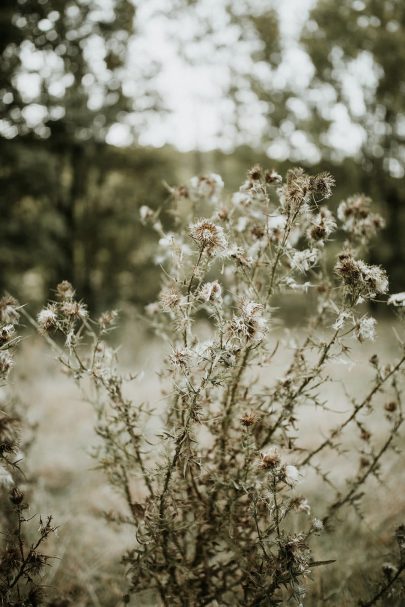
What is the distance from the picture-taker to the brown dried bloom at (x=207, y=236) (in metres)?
1.50

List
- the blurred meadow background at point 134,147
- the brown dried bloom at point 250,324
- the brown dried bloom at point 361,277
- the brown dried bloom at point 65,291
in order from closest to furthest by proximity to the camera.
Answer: the brown dried bloom at point 250,324, the brown dried bloom at point 361,277, the brown dried bloom at point 65,291, the blurred meadow background at point 134,147

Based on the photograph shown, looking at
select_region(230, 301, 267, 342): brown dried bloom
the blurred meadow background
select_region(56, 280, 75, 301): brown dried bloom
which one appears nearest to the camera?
select_region(230, 301, 267, 342): brown dried bloom

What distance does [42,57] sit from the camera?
10.0m

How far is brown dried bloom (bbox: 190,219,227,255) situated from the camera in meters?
1.50

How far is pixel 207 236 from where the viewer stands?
150cm

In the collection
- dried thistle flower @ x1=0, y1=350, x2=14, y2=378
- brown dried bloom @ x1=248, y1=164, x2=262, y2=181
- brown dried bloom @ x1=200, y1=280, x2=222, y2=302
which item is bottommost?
dried thistle flower @ x1=0, y1=350, x2=14, y2=378

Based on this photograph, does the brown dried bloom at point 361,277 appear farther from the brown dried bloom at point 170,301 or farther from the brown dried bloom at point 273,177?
the brown dried bloom at point 170,301

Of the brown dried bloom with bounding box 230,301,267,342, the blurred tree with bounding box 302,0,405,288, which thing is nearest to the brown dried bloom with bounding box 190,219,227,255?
the brown dried bloom with bounding box 230,301,267,342

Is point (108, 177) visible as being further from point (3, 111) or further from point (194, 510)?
point (194, 510)

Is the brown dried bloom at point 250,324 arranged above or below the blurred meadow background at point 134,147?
below

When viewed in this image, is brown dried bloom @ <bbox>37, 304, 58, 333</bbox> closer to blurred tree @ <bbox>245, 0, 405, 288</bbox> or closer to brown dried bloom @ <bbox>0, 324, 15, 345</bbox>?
brown dried bloom @ <bbox>0, 324, 15, 345</bbox>

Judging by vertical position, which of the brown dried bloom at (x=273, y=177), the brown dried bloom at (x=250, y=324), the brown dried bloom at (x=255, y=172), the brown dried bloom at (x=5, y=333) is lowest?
the brown dried bloom at (x=250, y=324)

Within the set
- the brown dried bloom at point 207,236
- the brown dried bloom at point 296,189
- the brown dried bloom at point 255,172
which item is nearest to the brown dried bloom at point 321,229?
the brown dried bloom at point 296,189

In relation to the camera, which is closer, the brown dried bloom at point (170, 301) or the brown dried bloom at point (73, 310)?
the brown dried bloom at point (170, 301)
